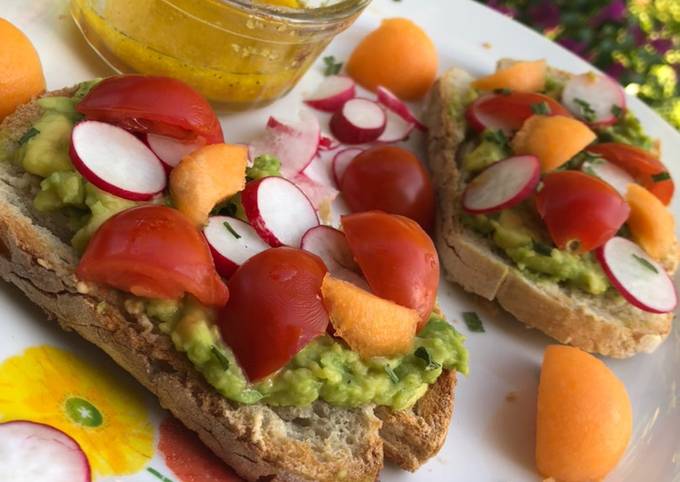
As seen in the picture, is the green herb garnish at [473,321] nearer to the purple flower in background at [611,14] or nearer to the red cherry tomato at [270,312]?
the red cherry tomato at [270,312]

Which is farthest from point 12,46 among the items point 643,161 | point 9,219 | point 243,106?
point 643,161

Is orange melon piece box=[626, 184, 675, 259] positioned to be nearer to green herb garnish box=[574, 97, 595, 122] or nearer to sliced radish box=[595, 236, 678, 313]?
sliced radish box=[595, 236, 678, 313]

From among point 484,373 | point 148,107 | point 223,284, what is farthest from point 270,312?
point 484,373

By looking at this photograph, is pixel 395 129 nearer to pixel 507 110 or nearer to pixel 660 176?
pixel 507 110

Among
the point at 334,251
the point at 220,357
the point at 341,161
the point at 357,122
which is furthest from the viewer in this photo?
the point at 357,122

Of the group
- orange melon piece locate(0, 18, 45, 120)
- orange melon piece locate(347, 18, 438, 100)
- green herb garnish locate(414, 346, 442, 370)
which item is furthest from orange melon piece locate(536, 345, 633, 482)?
orange melon piece locate(0, 18, 45, 120)

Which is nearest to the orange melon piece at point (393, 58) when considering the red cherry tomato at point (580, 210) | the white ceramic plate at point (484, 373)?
the white ceramic plate at point (484, 373)
